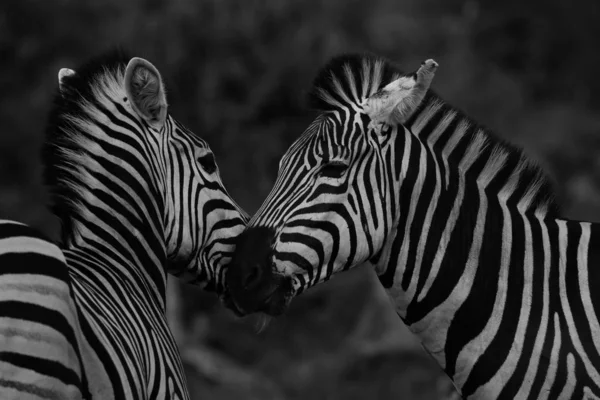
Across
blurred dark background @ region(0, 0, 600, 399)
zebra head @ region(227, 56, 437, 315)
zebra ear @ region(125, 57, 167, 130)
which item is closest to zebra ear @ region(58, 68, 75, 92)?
zebra ear @ region(125, 57, 167, 130)

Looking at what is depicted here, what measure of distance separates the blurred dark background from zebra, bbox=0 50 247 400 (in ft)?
28.4

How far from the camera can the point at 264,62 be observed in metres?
21.8

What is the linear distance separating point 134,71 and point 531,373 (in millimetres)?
2887

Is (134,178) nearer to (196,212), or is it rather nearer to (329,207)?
(196,212)

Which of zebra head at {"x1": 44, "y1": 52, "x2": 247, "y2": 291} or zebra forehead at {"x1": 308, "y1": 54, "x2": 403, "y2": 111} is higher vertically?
zebra forehead at {"x1": 308, "y1": 54, "x2": 403, "y2": 111}

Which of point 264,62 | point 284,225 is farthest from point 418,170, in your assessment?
point 264,62

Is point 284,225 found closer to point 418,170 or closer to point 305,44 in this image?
point 418,170

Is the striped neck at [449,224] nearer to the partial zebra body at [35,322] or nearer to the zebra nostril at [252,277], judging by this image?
the zebra nostril at [252,277]

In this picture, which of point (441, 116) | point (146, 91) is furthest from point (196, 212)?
point (441, 116)

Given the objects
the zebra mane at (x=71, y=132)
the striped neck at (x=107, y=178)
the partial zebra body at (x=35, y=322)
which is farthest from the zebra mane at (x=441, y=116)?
the partial zebra body at (x=35, y=322)

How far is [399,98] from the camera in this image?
5977mm

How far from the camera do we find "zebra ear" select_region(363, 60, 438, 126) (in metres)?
5.89

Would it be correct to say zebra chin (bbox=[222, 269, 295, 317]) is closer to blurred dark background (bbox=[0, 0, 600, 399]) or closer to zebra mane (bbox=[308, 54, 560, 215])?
zebra mane (bbox=[308, 54, 560, 215])

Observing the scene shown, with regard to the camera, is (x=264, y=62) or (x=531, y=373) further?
(x=264, y=62)
